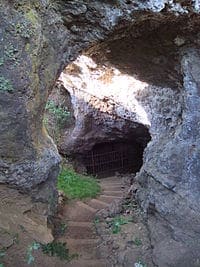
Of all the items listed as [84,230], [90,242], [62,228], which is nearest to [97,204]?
[84,230]

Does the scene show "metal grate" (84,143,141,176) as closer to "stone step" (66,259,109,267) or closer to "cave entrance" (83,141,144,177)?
"cave entrance" (83,141,144,177)

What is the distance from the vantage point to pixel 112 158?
39.4 feet

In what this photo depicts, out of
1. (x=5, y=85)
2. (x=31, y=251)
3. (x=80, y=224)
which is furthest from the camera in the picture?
(x=80, y=224)

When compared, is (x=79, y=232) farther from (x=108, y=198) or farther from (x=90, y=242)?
(x=108, y=198)

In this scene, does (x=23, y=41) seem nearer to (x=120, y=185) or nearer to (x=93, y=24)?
(x=93, y=24)

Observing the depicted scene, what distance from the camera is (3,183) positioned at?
451 centimetres

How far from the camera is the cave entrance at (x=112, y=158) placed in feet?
38.9

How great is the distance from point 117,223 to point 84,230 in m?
0.50

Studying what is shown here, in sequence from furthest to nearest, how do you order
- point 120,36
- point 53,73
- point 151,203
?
1. point 151,203
2. point 120,36
3. point 53,73

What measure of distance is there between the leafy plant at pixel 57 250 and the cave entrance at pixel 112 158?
260 inches

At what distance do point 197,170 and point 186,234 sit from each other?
0.83 meters

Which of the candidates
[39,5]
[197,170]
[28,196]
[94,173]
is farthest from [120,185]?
[39,5]

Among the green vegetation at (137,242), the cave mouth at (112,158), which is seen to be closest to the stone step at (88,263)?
the green vegetation at (137,242)

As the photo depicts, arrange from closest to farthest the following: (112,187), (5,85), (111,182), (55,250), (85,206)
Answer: (5,85) < (55,250) < (85,206) < (112,187) < (111,182)
